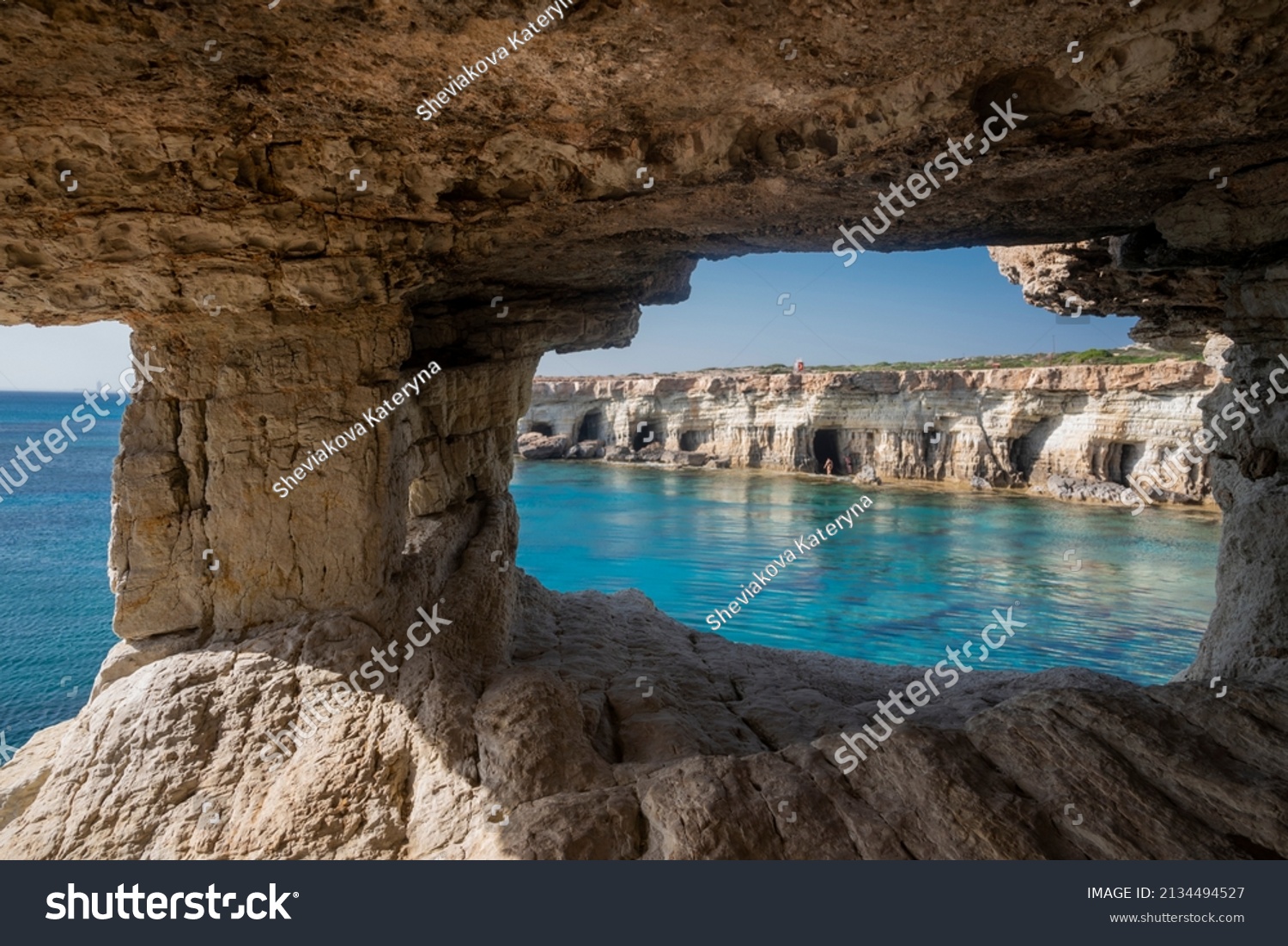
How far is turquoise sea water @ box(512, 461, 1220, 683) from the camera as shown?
1462 centimetres

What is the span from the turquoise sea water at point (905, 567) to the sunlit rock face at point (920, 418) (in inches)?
116

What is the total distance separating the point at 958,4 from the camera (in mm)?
3258

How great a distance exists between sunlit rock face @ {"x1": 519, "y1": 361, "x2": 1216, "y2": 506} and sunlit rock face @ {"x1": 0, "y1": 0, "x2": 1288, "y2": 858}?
25.3m

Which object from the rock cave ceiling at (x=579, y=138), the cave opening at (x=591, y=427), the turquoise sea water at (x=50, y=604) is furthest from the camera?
the cave opening at (x=591, y=427)

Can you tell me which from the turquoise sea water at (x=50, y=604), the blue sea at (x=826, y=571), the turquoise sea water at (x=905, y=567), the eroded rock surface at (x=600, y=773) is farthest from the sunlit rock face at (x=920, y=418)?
Result: the eroded rock surface at (x=600, y=773)

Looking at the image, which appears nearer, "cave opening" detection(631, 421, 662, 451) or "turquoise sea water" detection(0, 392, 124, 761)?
"turquoise sea water" detection(0, 392, 124, 761)

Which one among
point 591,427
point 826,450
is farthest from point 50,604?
point 826,450

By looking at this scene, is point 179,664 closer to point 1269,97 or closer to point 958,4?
point 958,4

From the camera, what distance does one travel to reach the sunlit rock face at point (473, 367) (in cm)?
368

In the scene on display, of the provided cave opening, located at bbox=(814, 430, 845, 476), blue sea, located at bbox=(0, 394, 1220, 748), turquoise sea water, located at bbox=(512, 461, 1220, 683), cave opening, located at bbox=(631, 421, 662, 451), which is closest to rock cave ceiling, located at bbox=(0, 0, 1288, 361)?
blue sea, located at bbox=(0, 394, 1220, 748)

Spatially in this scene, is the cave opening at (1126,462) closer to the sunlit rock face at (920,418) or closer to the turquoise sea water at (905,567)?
the sunlit rock face at (920,418)

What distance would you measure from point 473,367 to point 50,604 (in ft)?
44.0

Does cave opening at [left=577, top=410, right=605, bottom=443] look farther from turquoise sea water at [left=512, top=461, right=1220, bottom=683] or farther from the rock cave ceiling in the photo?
the rock cave ceiling

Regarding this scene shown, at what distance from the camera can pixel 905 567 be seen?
2016 cm
